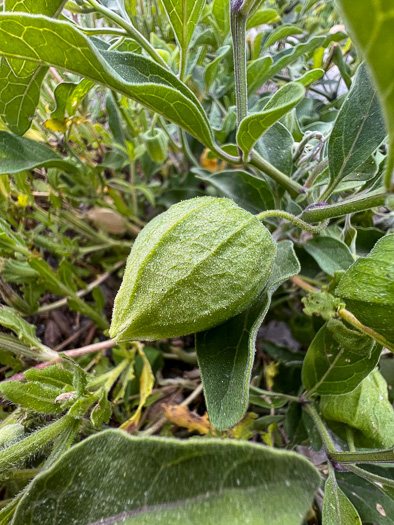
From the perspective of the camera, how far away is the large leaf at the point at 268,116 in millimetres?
443

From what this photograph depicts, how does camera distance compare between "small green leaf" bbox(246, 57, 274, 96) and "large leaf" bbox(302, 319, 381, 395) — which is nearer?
"large leaf" bbox(302, 319, 381, 395)

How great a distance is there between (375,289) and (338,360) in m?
0.22

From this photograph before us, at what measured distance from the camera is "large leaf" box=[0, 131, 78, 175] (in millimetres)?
652

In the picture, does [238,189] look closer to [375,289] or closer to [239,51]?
[239,51]

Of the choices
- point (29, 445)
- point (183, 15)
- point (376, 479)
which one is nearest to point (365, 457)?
point (376, 479)

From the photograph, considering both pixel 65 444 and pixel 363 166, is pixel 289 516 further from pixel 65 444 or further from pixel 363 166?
pixel 363 166

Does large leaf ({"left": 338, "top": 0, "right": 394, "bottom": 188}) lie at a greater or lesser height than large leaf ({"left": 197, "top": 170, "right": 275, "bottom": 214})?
greater

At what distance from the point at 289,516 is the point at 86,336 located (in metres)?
0.77

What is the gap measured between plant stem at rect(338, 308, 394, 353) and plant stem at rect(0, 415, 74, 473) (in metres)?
0.41

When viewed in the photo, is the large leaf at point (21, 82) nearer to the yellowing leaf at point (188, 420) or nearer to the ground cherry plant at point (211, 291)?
the ground cherry plant at point (211, 291)

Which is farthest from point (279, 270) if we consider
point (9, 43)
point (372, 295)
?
point (9, 43)

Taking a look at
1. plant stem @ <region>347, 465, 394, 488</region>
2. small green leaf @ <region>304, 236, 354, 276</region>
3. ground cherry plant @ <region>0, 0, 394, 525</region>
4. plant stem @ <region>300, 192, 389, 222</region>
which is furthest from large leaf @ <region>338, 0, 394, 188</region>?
plant stem @ <region>347, 465, 394, 488</region>

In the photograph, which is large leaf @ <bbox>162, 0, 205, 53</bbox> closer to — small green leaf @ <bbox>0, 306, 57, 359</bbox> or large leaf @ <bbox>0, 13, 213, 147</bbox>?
large leaf @ <bbox>0, 13, 213, 147</bbox>

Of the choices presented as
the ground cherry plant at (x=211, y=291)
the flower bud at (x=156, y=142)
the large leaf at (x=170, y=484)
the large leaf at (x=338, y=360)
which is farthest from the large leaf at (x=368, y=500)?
the flower bud at (x=156, y=142)
